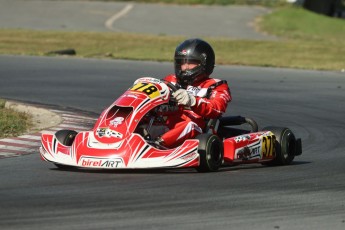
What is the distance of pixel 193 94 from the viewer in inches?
365

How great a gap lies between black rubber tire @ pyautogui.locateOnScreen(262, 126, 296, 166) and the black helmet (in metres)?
0.81

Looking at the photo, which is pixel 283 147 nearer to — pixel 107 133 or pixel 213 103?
pixel 213 103

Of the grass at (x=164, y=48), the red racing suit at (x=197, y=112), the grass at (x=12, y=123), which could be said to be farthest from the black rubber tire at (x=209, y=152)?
the grass at (x=164, y=48)

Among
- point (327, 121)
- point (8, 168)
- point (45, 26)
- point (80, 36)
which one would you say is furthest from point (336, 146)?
point (45, 26)

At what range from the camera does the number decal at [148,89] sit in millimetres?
8539

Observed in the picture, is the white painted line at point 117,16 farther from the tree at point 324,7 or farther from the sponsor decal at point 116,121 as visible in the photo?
the sponsor decal at point 116,121

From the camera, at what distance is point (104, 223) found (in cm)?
598

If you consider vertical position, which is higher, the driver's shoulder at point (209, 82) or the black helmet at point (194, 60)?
the black helmet at point (194, 60)

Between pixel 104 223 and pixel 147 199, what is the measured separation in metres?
0.92

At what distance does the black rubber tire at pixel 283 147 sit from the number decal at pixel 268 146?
57mm

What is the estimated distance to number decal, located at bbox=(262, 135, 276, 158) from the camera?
9086mm

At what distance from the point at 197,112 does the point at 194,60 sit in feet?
2.03

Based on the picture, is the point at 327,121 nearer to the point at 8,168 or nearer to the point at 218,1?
the point at 8,168

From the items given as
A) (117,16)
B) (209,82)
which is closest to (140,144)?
(209,82)
